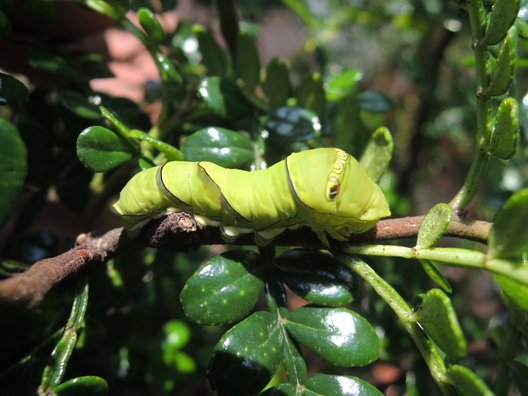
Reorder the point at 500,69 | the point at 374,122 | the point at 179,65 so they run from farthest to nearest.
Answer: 1. the point at 374,122
2. the point at 179,65
3. the point at 500,69

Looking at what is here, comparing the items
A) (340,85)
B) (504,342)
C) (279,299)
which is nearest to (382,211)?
(279,299)

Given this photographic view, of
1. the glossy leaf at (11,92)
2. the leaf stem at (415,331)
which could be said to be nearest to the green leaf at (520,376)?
the leaf stem at (415,331)

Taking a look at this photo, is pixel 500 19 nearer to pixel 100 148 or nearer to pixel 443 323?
pixel 443 323

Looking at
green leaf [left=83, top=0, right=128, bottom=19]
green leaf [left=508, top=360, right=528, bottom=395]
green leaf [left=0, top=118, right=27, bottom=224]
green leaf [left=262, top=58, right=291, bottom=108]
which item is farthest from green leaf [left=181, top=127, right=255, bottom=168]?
green leaf [left=508, top=360, right=528, bottom=395]

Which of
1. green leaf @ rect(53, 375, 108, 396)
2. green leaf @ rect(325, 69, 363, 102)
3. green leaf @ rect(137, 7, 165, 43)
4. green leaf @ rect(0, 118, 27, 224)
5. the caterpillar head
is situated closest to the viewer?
green leaf @ rect(0, 118, 27, 224)

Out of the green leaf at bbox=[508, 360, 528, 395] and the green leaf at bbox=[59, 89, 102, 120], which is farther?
the green leaf at bbox=[59, 89, 102, 120]

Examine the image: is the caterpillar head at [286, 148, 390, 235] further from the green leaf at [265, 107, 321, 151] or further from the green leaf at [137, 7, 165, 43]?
the green leaf at [137, 7, 165, 43]

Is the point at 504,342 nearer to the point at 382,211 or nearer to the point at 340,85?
the point at 382,211

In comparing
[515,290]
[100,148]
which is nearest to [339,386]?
[515,290]
